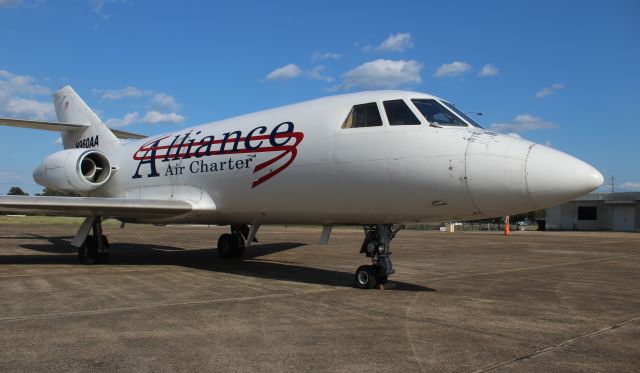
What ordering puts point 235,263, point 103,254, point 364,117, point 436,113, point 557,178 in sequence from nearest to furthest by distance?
point 557,178 → point 436,113 → point 364,117 → point 103,254 → point 235,263

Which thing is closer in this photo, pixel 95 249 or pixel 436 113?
pixel 436 113

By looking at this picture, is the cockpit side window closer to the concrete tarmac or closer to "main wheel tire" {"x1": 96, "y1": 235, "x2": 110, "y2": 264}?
the concrete tarmac

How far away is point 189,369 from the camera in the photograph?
4238 mm

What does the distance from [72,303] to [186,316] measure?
197 cm

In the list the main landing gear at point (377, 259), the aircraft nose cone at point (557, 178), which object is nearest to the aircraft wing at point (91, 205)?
the main landing gear at point (377, 259)

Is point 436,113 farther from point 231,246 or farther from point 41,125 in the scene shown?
point 41,125

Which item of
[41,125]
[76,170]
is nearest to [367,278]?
[76,170]

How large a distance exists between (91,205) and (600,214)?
2103 inches

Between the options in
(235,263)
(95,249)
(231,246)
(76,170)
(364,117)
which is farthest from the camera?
(231,246)

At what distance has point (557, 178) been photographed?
7020 mm

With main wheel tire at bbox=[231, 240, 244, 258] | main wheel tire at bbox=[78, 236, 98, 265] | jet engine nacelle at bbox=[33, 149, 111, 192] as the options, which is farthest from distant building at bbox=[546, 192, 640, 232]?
main wheel tire at bbox=[78, 236, 98, 265]

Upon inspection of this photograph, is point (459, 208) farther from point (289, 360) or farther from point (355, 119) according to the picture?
point (289, 360)

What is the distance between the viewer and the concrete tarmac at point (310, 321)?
454 cm

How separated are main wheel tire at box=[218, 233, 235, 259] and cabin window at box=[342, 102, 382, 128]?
23.6 feet
